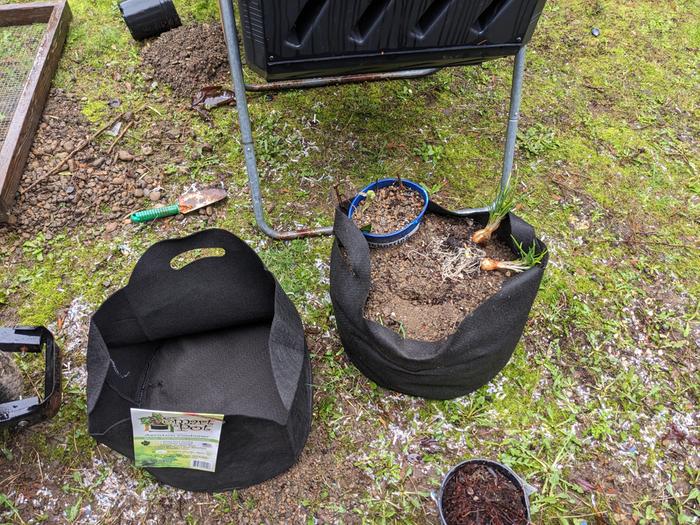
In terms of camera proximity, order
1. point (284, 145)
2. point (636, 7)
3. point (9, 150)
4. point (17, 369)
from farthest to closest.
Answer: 1. point (636, 7)
2. point (284, 145)
3. point (9, 150)
4. point (17, 369)

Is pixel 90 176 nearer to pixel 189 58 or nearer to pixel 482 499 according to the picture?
pixel 189 58

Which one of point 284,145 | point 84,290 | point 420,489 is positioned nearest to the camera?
point 420,489

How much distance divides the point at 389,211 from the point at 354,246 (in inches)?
12.3

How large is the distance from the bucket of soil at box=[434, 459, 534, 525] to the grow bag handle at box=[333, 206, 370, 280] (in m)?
0.59

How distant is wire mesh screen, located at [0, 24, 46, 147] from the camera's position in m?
2.57

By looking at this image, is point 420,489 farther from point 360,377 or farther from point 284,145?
point 284,145

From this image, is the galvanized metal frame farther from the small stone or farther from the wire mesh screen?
the wire mesh screen

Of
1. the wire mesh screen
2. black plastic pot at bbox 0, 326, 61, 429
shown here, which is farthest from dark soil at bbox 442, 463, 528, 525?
the wire mesh screen

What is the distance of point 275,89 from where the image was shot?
2.40 m

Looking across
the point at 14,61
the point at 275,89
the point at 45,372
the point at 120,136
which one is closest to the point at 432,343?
the point at 45,372

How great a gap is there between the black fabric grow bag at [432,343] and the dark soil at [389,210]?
14 centimetres

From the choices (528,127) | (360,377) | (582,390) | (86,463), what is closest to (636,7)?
(528,127)

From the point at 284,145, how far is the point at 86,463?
1478 mm

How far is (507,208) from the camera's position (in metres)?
1.59
